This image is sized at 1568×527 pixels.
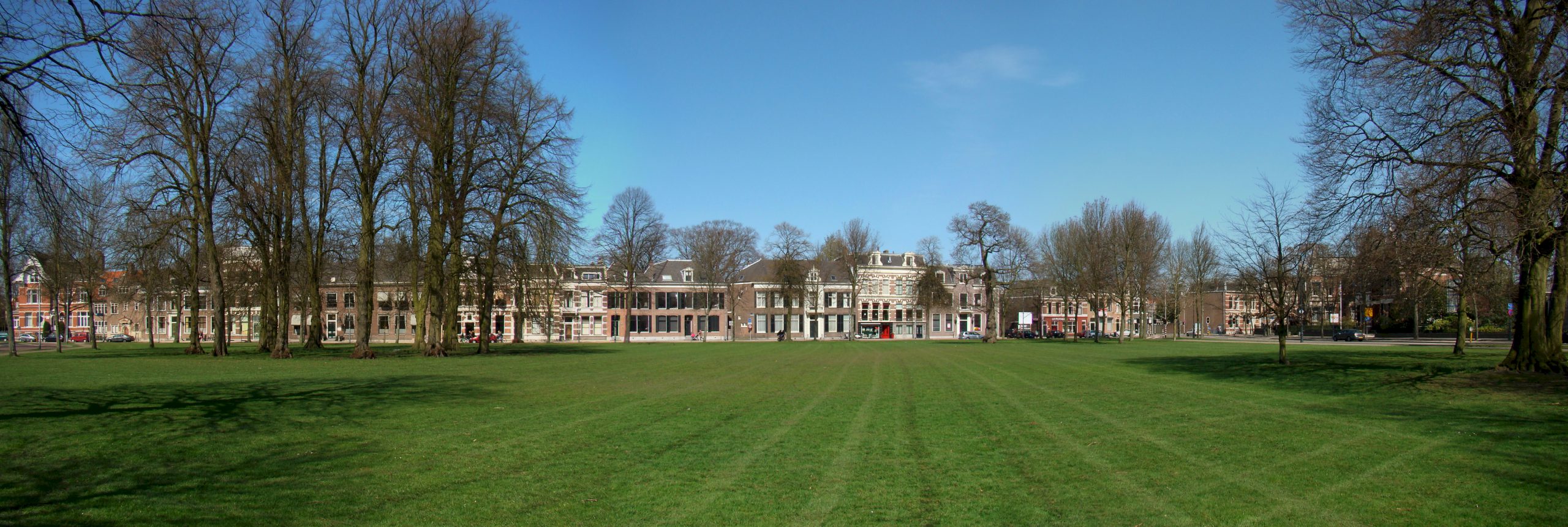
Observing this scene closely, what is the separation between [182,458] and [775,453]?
7173 mm

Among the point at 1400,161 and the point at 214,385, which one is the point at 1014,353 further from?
the point at 214,385

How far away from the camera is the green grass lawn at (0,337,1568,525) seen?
8.22 metres

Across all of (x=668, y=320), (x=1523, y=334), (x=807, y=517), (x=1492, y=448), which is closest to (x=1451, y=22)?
(x=1523, y=334)

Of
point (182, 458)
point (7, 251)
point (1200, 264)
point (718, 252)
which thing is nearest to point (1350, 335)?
point (1200, 264)

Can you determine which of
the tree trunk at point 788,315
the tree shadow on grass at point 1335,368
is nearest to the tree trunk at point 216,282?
the tree shadow on grass at point 1335,368

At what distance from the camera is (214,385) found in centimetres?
1955

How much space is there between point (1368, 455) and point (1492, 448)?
1.89 meters

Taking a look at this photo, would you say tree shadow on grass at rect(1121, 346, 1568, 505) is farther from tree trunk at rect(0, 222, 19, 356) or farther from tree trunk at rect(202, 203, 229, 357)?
tree trunk at rect(202, 203, 229, 357)

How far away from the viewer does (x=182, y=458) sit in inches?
391

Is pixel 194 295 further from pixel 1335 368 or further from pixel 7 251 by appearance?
pixel 1335 368

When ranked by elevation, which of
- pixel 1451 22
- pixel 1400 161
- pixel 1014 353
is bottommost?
pixel 1014 353

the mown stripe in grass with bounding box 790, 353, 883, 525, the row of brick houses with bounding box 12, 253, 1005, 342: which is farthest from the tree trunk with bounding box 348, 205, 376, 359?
the row of brick houses with bounding box 12, 253, 1005, 342

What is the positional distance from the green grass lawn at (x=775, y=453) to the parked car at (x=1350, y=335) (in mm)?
65249

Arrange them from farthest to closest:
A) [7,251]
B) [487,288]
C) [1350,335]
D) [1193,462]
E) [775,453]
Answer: [1350,335] → [487,288] → [7,251] → [775,453] → [1193,462]
